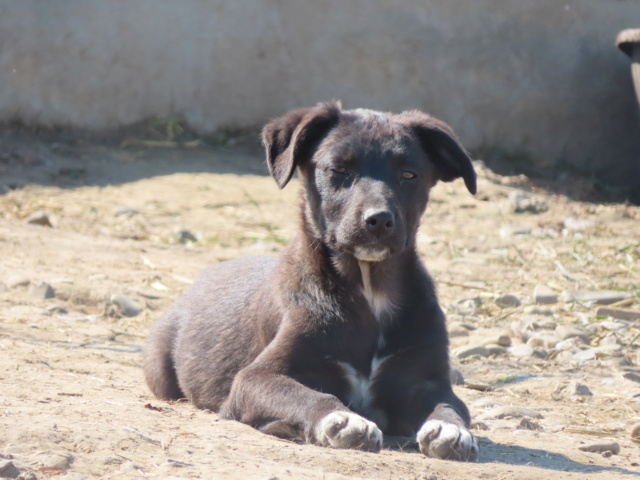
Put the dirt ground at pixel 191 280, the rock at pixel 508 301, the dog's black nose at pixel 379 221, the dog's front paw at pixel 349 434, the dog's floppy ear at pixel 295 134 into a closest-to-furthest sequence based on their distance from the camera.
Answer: the dirt ground at pixel 191 280 → the dog's front paw at pixel 349 434 → the dog's black nose at pixel 379 221 → the dog's floppy ear at pixel 295 134 → the rock at pixel 508 301

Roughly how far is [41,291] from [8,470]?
3997 millimetres

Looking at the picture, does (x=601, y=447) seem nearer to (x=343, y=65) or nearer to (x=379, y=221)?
(x=379, y=221)

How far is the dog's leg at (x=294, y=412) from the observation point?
3830 mm

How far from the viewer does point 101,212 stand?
9930mm

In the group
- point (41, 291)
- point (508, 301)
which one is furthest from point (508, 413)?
point (41, 291)

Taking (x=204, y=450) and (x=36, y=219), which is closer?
(x=204, y=450)

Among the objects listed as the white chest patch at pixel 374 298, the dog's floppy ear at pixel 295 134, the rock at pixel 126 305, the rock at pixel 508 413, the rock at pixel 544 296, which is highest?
the dog's floppy ear at pixel 295 134

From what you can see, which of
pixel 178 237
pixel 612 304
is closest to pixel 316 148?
pixel 612 304

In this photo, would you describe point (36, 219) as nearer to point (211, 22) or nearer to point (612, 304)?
point (211, 22)

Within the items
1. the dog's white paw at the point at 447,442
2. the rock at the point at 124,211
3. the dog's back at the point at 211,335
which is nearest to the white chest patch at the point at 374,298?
the dog's back at the point at 211,335

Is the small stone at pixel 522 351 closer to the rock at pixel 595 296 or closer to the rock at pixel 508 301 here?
the rock at pixel 508 301

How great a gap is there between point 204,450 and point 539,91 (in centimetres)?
1060

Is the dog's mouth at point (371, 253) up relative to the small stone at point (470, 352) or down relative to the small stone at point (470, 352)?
up

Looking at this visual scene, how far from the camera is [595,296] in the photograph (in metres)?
7.54
